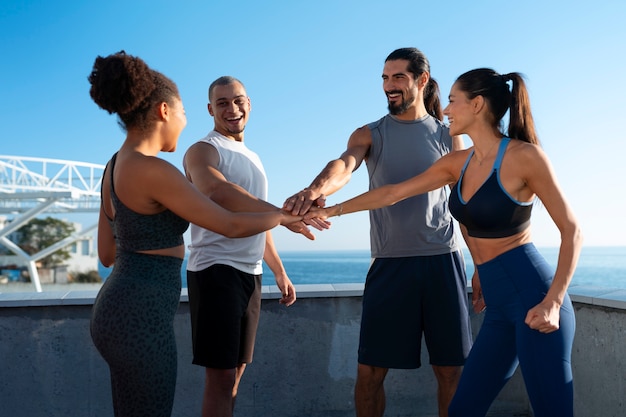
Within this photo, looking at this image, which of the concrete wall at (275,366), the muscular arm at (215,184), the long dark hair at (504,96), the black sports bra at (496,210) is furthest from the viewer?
the concrete wall at (275,366)

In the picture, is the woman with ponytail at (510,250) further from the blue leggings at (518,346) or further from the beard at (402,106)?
the beard at (402,106)

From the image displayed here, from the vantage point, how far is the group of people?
6.28ft

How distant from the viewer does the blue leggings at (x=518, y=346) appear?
2148mm

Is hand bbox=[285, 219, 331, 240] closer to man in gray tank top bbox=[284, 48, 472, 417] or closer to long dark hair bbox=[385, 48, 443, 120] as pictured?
man in gray tank top bbox=[284, 48, 472, 417]

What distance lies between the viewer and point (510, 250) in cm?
232

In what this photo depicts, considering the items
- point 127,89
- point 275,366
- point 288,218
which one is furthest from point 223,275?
point 275,366

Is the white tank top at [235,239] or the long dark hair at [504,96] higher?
the long dark hair at [504,96]

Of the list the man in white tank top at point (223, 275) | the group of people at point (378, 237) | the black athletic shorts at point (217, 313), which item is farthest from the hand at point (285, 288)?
the black athletic shorts at point (217, 313)

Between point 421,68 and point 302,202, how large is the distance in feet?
3.16

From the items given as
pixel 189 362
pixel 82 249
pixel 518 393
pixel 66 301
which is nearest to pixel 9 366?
pixel 66 301

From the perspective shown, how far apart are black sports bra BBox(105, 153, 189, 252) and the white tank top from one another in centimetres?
76

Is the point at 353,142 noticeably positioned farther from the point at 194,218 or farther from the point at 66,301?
the point at 66,301

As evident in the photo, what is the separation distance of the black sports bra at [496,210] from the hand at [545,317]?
1.03 feet

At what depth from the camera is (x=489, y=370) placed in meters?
2.29
